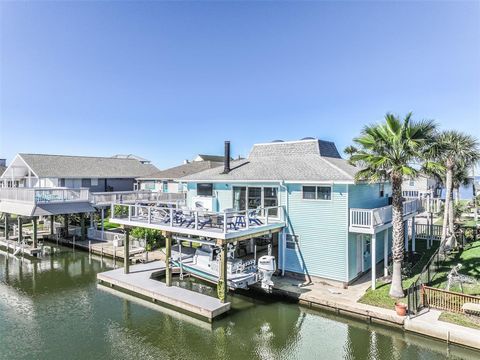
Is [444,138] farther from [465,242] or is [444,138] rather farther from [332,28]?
[332,28]

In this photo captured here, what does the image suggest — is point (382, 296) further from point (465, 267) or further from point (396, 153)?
point (465, 267)

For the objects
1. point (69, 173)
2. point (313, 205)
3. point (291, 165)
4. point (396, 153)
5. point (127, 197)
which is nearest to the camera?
point (396, 153)

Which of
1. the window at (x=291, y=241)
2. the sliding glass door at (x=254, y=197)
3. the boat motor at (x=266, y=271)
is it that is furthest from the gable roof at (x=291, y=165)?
the boat motor at (x=266, y=271)

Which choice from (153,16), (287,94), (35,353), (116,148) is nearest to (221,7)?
(153,16)

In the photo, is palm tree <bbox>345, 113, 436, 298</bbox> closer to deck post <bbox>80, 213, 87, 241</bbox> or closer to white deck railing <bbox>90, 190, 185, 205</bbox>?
white deck railing <bbox>90, 190, 185, 205</bbox>

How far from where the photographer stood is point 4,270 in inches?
750

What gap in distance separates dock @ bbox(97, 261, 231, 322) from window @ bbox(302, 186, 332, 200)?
243 inches

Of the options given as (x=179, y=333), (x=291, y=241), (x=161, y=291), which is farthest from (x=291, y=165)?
(x=179, y=333)

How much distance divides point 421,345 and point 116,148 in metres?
70.0

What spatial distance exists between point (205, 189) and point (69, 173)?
1876cm

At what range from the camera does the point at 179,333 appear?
429 inches

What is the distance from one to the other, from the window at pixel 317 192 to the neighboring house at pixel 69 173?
79.7 feet

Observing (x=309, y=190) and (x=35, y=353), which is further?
(x=309, y=190)

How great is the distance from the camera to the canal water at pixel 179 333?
9.53 meters
